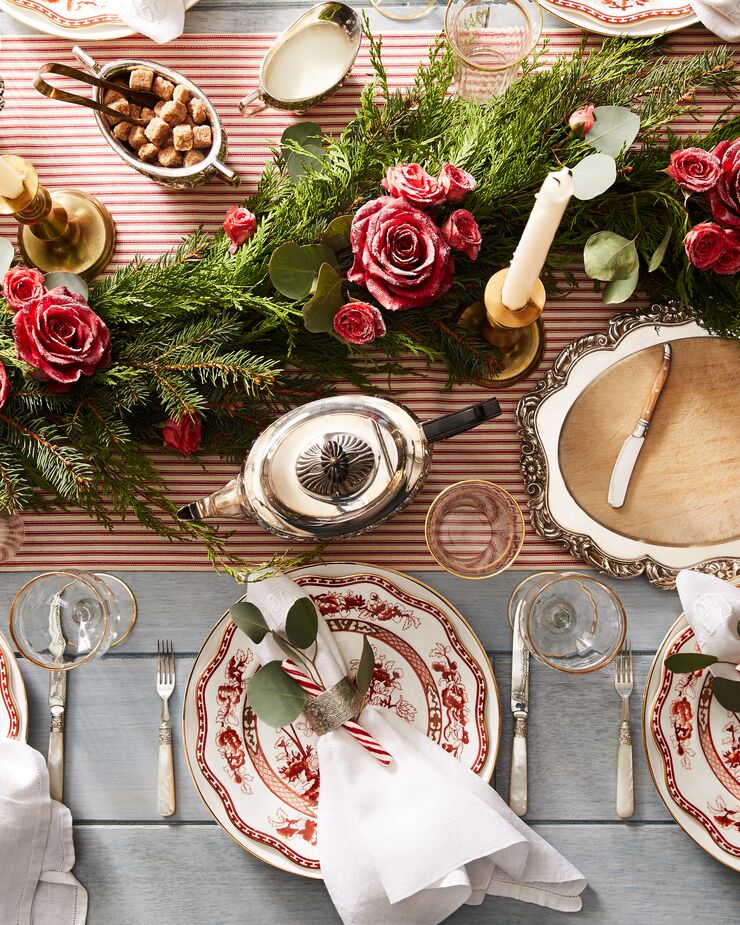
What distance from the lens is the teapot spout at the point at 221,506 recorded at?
798mm

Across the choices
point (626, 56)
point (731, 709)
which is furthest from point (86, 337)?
point (731, 709)

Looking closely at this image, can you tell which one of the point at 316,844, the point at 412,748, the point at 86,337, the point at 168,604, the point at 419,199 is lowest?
the point at 316,844

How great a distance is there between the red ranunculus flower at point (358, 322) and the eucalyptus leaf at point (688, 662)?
1.81 feet

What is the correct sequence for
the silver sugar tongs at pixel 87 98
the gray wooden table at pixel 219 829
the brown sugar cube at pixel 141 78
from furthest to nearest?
the gray wooden table at pixel 219 829, the brown sugar cube at pixel 141 78, the silver sugar tongs at pixel 87 98

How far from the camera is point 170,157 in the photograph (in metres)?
0.85

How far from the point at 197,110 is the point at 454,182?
13.1 inches

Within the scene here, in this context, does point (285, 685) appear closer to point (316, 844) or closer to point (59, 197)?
point (316, 844)

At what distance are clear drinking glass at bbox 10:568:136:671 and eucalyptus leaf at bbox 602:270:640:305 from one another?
2.42 feet

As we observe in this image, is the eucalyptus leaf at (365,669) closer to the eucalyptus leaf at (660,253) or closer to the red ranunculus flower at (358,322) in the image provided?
the red ranunculus flower at (358,322)

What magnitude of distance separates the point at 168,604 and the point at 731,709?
2.44 ft

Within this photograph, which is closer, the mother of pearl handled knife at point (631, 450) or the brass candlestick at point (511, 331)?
the brass candlestick at point (511, 331)

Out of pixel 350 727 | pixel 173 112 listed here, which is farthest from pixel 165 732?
pixel 173 112

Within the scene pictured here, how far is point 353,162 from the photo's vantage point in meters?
0.83

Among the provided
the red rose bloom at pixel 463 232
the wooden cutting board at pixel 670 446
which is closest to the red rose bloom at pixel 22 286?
the red rose bloom at pixel 463 232
